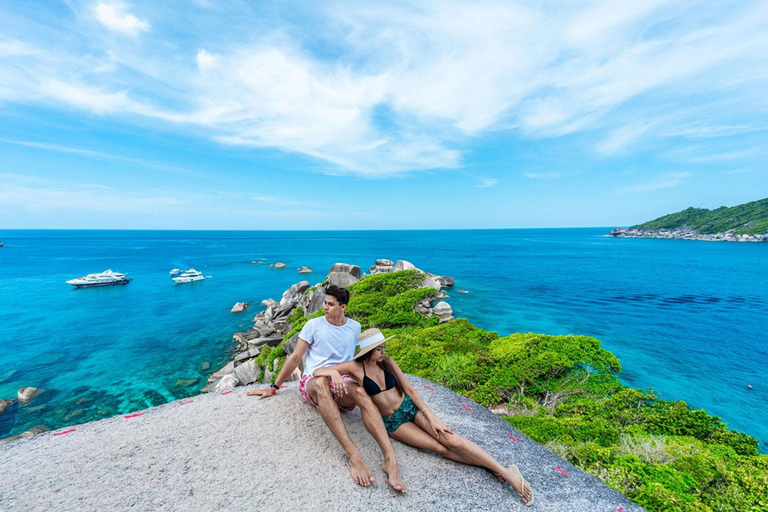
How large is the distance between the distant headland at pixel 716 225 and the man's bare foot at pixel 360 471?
447 ft

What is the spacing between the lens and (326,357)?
500 centimetres

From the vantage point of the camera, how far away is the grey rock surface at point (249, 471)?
12.6ft

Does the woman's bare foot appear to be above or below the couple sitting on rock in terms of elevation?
below

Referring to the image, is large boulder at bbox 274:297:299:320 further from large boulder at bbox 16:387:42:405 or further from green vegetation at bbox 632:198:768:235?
green vegetation at bbox 632:198:768:235

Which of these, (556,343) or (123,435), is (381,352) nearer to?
(123,435)

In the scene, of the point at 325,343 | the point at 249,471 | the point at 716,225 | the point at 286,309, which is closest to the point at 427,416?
the point at 325,343

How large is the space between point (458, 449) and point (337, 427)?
5.63 feet

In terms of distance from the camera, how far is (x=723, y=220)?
10769cm

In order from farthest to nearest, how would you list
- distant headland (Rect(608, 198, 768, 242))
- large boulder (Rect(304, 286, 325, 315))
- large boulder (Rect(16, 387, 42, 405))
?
distant headland (Rect(608, 198, 768, 242)) → large boulder (Rect(304, 286, 325, 315)) → large boulder (Rect(16, 387, 42, 405))

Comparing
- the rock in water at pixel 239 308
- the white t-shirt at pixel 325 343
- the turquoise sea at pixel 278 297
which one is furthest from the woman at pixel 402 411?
the rock in water at pixel 239 308

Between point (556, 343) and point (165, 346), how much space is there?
23.7 meters

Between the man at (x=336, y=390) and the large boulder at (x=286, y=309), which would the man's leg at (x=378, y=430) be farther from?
the large boulder at (x=286, y=309)

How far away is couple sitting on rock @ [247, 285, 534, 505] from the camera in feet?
13.7

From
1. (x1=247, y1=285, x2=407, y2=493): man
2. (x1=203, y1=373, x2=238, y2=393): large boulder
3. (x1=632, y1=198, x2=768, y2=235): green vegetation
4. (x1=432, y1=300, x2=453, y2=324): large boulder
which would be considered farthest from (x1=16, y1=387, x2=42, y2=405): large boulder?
(x1=632, y1=198, x2=768, y2=235): green vegetation
